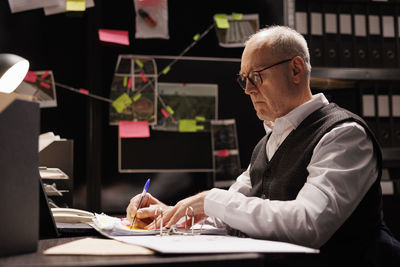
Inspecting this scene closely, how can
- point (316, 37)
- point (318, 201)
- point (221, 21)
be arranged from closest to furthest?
point (318, 201) → point (316, 37) → point (221, 21)

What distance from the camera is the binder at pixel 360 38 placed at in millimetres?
2396

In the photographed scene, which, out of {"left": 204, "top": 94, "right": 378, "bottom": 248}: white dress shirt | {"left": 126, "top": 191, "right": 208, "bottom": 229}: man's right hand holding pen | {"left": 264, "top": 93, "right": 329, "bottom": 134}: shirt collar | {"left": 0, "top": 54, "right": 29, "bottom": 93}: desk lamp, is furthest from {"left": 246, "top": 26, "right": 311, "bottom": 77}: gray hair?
{"left": 0, "top": 54, "right": 29, "bottom": 93}: desk lamp

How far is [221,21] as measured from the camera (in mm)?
2598

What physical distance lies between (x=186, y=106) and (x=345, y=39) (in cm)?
89

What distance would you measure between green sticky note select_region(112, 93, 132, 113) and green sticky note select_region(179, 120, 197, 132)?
301mm

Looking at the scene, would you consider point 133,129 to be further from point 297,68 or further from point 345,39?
point 297,68

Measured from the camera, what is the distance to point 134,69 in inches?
99.8

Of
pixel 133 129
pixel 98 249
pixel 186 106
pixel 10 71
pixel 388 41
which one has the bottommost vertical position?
pixel 98 249

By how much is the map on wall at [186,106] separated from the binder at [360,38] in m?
0.76

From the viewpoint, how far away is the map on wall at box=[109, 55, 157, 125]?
2490 mm

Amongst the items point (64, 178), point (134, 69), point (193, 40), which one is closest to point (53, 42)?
point (134, 69)

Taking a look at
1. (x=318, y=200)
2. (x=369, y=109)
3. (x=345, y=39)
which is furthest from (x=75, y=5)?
(x=318, y=200)

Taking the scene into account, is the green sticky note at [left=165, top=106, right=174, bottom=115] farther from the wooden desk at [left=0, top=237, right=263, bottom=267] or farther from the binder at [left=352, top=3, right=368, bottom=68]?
the wooden desk at [left=0, top=237, right=263, bottom=267]

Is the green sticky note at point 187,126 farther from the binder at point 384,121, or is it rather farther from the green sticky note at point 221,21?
the binder at point 384,121
